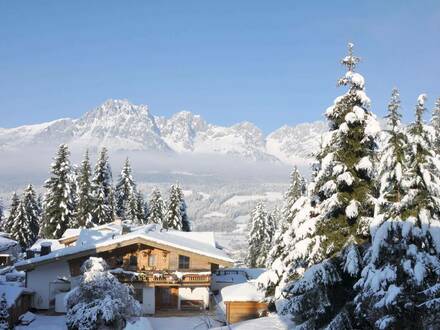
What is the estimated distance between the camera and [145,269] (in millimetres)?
39750

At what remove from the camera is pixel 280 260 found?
2852 centimetres

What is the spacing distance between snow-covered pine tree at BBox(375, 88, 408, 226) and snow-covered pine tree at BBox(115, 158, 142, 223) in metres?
68.9

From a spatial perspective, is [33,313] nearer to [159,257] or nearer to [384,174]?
[159,257]

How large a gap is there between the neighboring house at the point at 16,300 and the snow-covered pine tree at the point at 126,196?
1768 inches

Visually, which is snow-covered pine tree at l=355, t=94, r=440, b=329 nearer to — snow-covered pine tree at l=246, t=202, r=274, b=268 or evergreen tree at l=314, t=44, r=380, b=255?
evergreen tree at l=314, t=44, r=380, b=255

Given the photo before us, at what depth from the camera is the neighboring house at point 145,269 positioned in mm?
38531

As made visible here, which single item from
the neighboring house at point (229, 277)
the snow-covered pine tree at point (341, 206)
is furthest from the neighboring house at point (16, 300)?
the snow-covered pine tree at point (341, 206)

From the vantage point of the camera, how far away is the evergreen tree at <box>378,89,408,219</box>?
16.5 metres

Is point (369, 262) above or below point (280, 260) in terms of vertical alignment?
above

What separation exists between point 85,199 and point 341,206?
55156 mm

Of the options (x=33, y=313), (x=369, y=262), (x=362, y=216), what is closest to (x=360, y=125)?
(x=362, y=216)

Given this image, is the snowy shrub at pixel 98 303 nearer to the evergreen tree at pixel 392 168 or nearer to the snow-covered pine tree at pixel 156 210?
the evergreen tree at pixel 392 168

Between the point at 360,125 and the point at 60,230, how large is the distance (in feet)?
178

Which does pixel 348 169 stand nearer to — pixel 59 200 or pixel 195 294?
pixel 195 294
